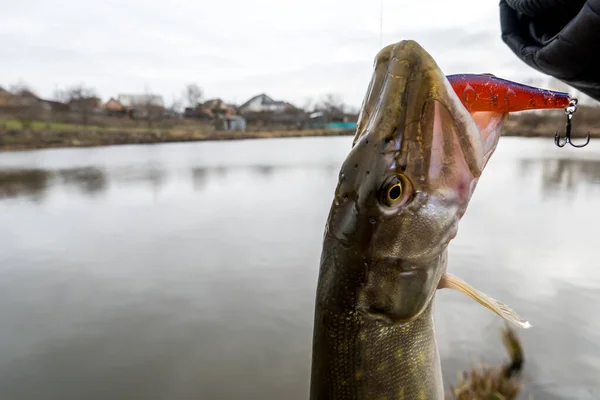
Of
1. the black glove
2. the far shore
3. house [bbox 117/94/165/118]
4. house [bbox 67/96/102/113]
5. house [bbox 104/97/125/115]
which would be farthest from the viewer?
house [bbox 117/94/165/118]

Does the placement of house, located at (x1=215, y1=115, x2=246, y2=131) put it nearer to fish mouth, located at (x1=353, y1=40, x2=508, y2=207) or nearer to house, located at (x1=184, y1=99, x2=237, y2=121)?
house, located at (x1=184, y1=99, x2=237, y2=121)

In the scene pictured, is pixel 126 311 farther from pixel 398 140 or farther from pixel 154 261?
pixel 398 140

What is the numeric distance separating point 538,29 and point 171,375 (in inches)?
235

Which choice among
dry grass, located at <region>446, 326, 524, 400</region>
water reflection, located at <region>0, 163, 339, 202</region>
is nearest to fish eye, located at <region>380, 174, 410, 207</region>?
dry grass, located at <region>446, 326, 524, 400</region>

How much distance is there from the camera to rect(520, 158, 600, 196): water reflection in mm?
16859

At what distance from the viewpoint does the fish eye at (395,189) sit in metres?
1.20

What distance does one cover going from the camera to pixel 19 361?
19.1ft

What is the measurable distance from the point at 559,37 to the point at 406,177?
1.33 m

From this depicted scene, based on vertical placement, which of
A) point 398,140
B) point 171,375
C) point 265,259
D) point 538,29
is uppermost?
point 538,29

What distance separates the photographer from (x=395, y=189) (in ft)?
3.95

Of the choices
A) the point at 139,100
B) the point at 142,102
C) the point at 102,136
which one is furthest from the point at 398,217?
the point at 139,100

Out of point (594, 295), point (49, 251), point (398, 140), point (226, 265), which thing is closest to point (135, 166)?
point (49, 251)

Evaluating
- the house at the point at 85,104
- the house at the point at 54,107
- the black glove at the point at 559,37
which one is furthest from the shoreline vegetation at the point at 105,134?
the black glove at the point at 559,37

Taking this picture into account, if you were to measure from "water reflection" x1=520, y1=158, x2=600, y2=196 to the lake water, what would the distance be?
0.44 m
